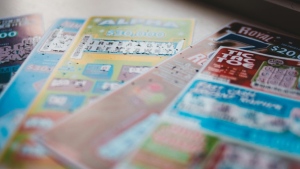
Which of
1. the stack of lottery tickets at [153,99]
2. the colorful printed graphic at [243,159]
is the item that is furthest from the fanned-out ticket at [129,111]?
the colorful printed graphic at [243,159]

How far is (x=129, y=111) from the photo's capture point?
0.64m

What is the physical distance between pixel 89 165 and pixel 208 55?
35cm

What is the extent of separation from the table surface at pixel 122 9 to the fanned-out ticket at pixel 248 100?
0.15 meters

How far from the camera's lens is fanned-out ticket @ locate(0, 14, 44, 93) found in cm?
75

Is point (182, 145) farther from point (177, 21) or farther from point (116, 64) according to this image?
point (177, 21)

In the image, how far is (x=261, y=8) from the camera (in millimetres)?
849

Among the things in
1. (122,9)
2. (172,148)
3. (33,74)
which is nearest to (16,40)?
(33,74)

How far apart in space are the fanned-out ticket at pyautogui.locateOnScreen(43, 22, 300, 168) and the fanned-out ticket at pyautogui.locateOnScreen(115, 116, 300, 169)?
22mm

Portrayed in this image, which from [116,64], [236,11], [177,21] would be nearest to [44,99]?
[116,64]

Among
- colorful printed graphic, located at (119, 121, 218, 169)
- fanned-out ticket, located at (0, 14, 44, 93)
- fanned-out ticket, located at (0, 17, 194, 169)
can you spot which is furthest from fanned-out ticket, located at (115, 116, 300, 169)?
fanned-out ticket, located at (0, 14, 44, 93)

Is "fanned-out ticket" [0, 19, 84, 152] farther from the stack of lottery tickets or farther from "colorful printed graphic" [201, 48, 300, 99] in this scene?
"colorful printed graphic" [201, 48, 300, 99]

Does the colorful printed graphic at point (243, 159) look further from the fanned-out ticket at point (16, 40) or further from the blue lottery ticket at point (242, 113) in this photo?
the fanned-out ticket at point (16, 40)

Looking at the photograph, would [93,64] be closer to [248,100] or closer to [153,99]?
[153,99]

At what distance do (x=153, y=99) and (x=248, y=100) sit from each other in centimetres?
16
